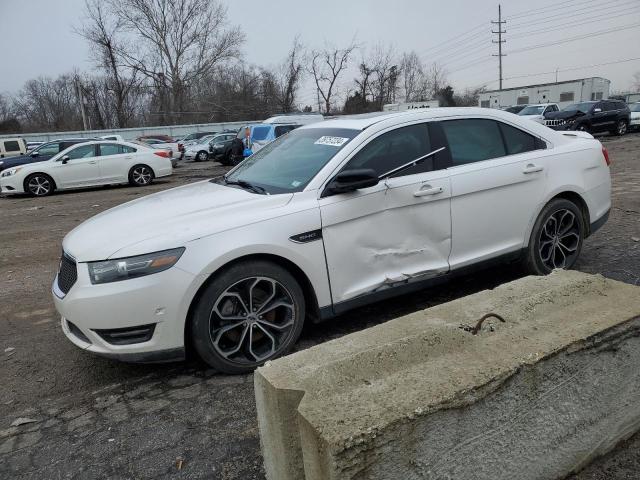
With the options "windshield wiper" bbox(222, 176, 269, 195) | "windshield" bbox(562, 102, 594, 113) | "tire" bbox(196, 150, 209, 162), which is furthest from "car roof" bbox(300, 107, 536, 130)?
"tire" bbox(196, 150, 209, 162)

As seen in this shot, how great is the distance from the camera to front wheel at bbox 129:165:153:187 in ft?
50.5

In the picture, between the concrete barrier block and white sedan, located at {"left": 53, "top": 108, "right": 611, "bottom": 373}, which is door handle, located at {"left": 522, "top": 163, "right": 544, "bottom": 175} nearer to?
white sedan, located at {"left": 53, "top": 108, "right": 611, "bottom": 373}

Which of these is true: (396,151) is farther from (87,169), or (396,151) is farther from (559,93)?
(559,93)

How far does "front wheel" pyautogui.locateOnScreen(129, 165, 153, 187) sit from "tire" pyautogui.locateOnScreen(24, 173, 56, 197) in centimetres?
217

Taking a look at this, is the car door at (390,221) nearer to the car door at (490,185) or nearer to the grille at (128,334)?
the car door at (490,185)

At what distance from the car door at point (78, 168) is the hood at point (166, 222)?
12088mm

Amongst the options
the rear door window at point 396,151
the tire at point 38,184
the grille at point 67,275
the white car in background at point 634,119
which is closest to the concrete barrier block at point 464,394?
the rear door window at point 396,151

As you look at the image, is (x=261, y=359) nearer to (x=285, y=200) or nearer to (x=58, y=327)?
(x=285, y=200)

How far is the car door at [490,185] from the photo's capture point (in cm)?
396

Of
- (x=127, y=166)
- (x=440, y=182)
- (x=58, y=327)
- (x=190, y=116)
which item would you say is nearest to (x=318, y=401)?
(x=440, y=182)

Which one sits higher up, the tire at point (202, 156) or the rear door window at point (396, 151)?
the rear door window at point (396, 151)

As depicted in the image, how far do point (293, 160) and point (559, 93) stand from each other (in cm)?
3705

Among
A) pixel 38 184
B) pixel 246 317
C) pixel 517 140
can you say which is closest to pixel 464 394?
pixel 246 317

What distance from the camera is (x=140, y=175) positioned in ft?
50.9
